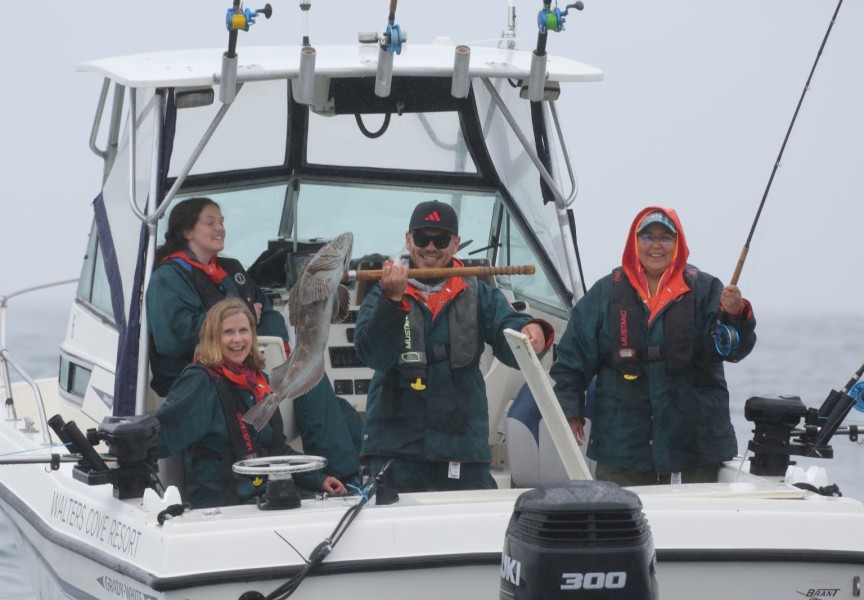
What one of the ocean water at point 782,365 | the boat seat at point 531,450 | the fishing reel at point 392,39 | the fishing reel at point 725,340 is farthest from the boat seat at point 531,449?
the ocean water at point 782,365

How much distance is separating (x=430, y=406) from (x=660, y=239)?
1.01 m

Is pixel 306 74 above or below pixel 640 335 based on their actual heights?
above

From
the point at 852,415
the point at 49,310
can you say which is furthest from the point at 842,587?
the point at 49,310

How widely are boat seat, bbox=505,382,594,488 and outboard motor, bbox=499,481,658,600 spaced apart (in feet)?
5.60

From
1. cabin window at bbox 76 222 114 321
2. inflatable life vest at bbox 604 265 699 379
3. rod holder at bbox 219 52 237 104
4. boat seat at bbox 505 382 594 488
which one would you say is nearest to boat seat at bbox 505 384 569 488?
boat seat at bbox 505 382 594 488

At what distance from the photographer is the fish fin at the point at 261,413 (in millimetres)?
5070

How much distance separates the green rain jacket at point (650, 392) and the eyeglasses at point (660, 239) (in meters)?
0.03

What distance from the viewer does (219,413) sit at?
5.17 m

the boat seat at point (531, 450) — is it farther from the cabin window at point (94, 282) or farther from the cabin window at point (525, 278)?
the cabin window at point (94, 282)

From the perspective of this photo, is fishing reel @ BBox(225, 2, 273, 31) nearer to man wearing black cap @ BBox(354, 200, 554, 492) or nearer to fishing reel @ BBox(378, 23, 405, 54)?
fishing reel @ BBox(378, 23, 405, 54)

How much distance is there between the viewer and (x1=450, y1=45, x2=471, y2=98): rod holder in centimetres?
566

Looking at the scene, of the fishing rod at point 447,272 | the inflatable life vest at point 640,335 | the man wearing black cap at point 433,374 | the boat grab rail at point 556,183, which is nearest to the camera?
the fishing rod at point 447,272

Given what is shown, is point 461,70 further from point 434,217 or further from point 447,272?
point 447,272

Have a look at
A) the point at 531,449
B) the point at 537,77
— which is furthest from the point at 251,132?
the point at 531,449
